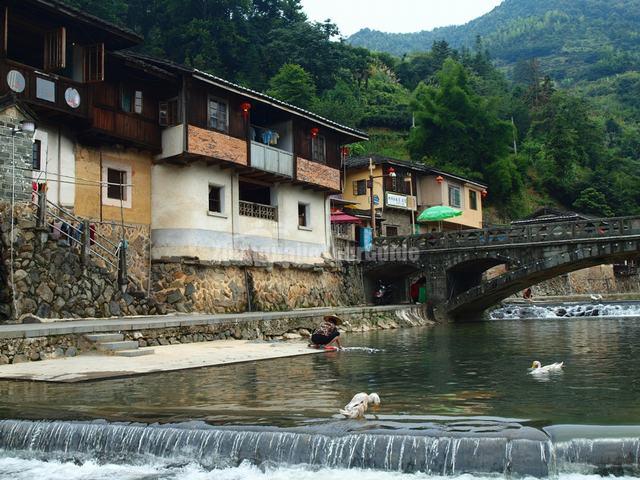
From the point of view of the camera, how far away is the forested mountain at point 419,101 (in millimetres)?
60750

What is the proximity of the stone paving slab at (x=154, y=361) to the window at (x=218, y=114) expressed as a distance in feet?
32.0

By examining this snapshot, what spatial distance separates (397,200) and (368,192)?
9.01 feet

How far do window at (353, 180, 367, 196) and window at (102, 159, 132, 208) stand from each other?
22.6 m

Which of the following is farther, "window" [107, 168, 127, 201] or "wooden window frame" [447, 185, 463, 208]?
"wooden window frame" [447, 185, 463, 208]

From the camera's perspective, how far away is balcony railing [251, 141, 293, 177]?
87.9ft

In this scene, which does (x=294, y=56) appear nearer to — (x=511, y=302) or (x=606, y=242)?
(x=511, y=302)

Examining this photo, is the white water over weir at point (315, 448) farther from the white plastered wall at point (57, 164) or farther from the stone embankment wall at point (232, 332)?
the white plastered wall at point (57, 164)

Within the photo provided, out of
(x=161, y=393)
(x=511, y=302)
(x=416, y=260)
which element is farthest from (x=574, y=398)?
(x=511, y=302)

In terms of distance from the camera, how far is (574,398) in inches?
392

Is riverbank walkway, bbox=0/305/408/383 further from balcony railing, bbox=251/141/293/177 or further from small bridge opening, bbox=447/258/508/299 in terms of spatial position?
small bridge opening, bbox=447/258/508/299

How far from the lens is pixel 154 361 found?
14.6 metres

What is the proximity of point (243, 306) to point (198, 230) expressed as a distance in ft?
12.2

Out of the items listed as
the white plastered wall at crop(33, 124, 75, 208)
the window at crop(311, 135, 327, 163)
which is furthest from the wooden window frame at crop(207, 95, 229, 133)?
the window at crop(311, 135, 327, 163)

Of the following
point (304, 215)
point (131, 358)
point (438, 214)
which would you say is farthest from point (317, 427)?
point (438, 214)
